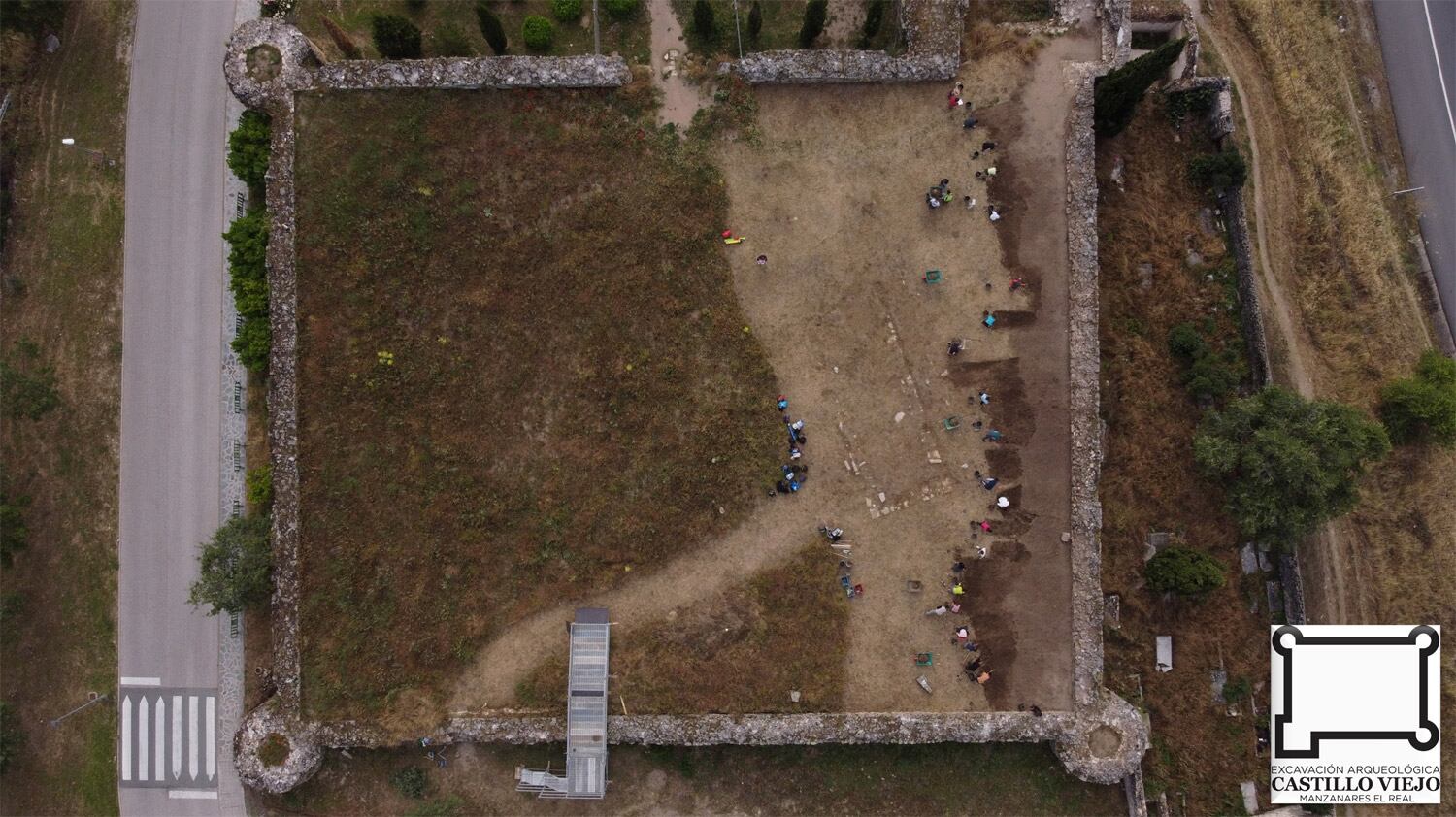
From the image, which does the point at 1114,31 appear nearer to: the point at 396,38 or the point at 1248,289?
the point at 1248,289

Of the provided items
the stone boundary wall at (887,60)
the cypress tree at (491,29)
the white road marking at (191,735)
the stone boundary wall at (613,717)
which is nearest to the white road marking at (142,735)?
the white road marking at (191,735)

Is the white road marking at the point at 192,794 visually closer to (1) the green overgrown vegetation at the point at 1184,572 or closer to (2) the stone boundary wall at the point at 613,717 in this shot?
(2) the stone boundary wall at the point at 613,717

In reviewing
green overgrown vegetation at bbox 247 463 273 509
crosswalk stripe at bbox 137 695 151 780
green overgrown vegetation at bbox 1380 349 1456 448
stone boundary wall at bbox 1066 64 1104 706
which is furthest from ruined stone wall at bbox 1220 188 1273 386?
crosswalk stripe at bbox 137 695 151 780

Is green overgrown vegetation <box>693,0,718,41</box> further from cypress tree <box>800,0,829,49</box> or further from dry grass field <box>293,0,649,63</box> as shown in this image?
dry grass field <box>293,0,649,63</box>

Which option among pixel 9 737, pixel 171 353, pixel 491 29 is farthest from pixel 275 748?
pixel 491 29

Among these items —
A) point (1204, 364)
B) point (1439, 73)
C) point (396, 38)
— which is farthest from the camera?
point (1439, 73)

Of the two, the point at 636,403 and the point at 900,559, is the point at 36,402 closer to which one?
the point at 636,403
